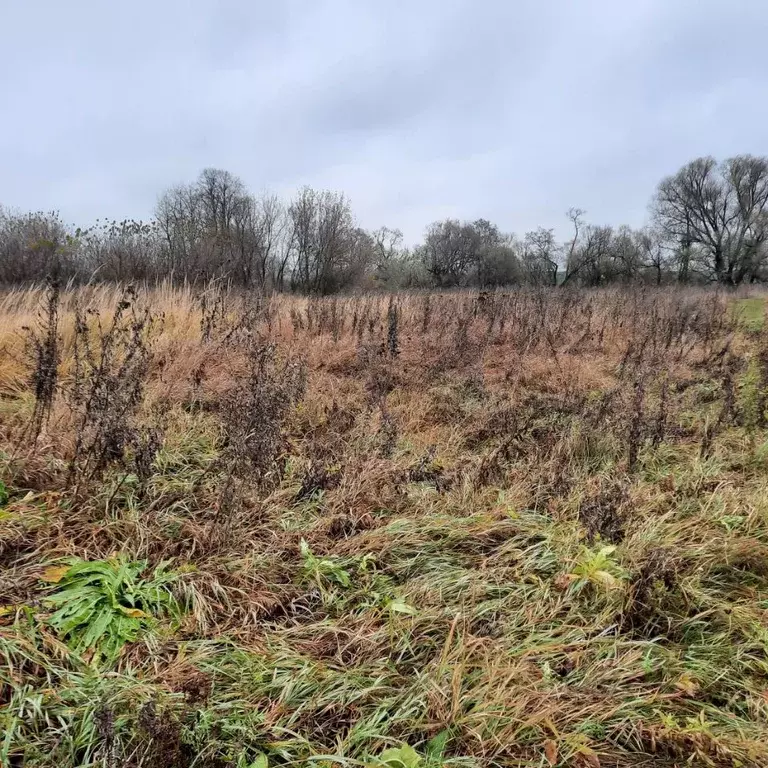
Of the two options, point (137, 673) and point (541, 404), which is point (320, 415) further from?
point (137, 673)

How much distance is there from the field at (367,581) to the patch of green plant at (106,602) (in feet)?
0.03

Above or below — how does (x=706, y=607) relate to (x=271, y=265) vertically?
below

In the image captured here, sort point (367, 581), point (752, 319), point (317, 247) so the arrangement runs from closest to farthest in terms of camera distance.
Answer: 1. point (367, 581)
2. point (752, 319)
3. point (317, 247)

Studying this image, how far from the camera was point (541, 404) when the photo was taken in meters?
4.48

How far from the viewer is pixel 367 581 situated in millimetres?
2092

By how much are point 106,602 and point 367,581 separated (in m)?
1.10

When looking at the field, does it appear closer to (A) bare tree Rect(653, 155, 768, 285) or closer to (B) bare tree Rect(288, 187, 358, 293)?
(B) bare tree Rect(288, 187, 358, 293)

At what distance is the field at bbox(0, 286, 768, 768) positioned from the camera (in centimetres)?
139

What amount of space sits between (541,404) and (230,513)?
3307 millimetres

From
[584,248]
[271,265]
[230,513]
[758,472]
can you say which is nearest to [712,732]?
[230,513]

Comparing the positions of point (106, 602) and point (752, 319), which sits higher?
point (752, 319)

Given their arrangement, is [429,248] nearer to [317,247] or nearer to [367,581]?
[317,247]

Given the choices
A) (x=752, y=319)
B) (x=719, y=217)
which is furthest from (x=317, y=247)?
(x=719, y=217)

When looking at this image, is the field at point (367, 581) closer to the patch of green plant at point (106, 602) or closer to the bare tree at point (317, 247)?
the patch of green plant at point (106, 602)
